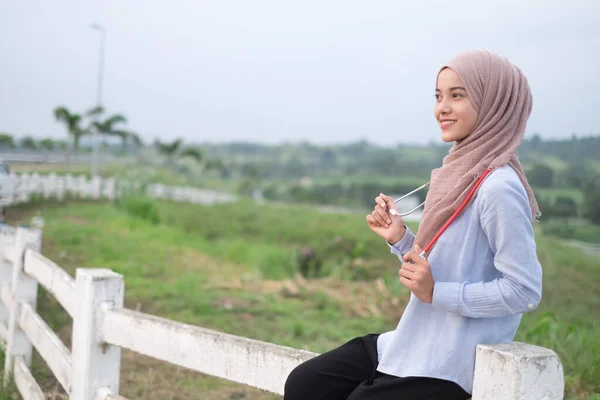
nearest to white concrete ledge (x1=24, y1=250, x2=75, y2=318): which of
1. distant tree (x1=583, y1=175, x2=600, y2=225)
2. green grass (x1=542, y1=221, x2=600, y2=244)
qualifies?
distant tree (x1=583, y1=175, x2=600, y2=225)

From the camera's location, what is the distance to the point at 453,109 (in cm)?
150

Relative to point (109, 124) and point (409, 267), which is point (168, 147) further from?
point (409, 267)

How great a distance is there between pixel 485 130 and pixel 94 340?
1.76m

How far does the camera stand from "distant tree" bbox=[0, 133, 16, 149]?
67.2 ft

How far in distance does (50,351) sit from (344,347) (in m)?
1.94

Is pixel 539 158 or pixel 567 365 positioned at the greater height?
pixel 539 158

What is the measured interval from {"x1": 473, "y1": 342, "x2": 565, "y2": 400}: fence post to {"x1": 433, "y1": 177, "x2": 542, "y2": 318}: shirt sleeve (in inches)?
4.1

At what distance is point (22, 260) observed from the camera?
12.9 ft

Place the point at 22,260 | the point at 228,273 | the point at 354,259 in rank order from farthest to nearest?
the point at 354,259 < the point at 228,273 < the point at 22,260

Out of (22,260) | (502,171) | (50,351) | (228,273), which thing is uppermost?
(502,171)

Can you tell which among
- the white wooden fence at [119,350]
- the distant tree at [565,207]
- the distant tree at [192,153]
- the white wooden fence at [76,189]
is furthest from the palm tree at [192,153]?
the white wooden fence at [119,350]

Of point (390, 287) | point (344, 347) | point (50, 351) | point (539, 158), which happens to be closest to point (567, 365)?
point (344, 347)

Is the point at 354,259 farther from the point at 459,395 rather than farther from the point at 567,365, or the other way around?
the point at 459,395

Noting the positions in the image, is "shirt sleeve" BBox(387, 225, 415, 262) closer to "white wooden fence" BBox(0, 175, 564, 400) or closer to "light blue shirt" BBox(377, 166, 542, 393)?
"light blue shirt" BBox(377, 166, 542, 393)
